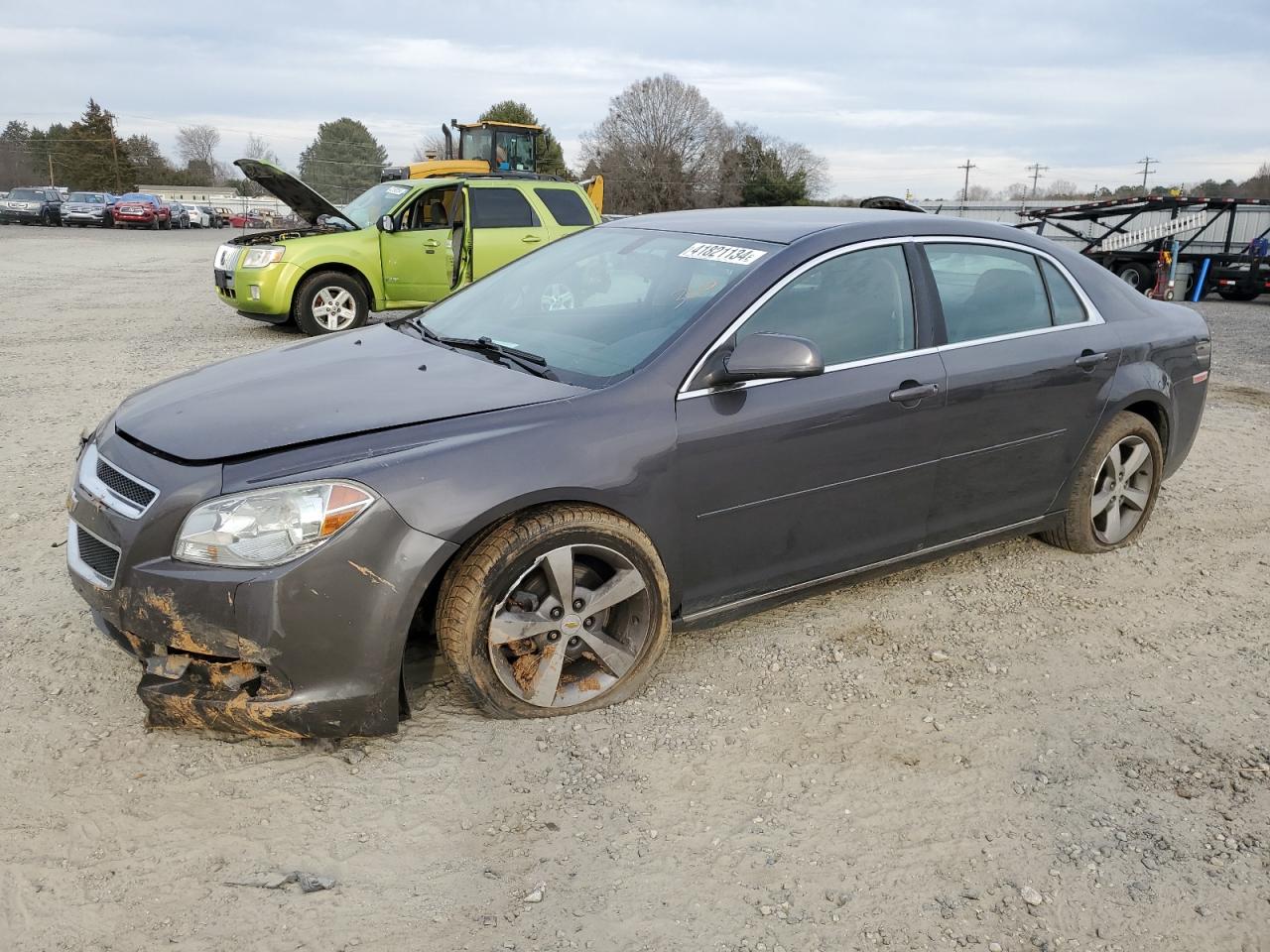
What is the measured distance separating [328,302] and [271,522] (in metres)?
8.93

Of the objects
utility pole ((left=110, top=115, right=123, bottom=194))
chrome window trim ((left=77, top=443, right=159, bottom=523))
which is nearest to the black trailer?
chrome window trim ((left=77, top=443, right=159, bottom=523))

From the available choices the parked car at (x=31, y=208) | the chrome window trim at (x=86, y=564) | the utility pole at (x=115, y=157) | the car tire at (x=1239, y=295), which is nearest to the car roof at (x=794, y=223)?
the chrome window trim at (x=86, y=564)

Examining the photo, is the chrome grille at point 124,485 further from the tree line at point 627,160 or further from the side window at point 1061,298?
the tree line at point 627,160

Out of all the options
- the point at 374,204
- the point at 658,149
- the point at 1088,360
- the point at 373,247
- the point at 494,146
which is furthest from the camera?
the point at 658,149

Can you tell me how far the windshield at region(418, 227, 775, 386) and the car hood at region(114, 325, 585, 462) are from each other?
22cm

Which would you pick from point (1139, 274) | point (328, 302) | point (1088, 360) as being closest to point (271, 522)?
point (1088, 360)

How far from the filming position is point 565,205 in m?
12.0

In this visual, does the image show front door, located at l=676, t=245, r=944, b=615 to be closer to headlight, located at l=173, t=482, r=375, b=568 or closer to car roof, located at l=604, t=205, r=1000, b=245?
car roof, located at l=604, t=205, r=1000, b=245

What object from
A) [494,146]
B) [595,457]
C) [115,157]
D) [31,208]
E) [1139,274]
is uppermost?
[115,157]

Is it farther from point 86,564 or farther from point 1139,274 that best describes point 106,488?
point 1139,274

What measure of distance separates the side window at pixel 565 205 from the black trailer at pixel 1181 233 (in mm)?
12283

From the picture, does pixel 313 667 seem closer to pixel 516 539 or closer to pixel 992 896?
pixel 516 539

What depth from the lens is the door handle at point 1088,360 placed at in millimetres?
4275

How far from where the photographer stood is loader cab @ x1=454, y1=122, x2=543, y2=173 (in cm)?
2425
